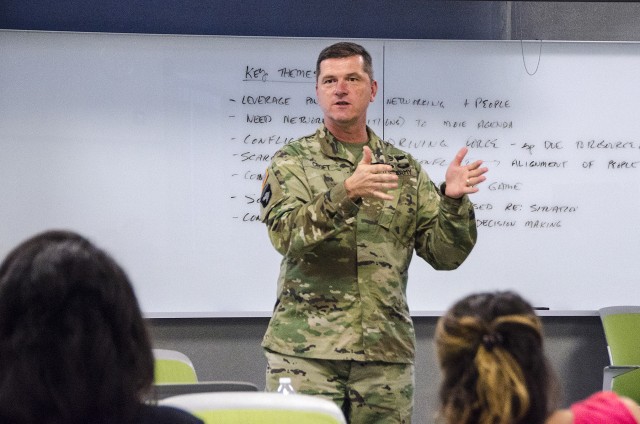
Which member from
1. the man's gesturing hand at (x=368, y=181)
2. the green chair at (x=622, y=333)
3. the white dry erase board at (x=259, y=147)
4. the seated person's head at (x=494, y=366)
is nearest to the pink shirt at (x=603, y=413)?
the seated person's head at (x=494, y=366)

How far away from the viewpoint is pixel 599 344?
14.9 feet

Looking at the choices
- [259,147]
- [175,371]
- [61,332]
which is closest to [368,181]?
[175,371]

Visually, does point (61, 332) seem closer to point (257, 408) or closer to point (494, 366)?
point (257, 408)

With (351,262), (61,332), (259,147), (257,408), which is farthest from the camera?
(259,147)

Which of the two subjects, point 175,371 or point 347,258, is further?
point 347,258

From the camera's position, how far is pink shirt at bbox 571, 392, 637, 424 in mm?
1522

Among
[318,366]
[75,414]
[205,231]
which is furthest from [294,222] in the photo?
[205,231]

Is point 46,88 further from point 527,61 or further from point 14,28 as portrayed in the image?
point 527,61

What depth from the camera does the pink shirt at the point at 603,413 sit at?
4.99ft

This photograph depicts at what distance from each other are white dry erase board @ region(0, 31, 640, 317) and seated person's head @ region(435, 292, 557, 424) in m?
2.94

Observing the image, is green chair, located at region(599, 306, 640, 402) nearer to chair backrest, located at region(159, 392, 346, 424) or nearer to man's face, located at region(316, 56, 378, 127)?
man's face, located at region(316, 56, 378, 127)

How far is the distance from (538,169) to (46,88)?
2370mm

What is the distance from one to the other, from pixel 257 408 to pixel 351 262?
110cm

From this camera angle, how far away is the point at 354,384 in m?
2.69
